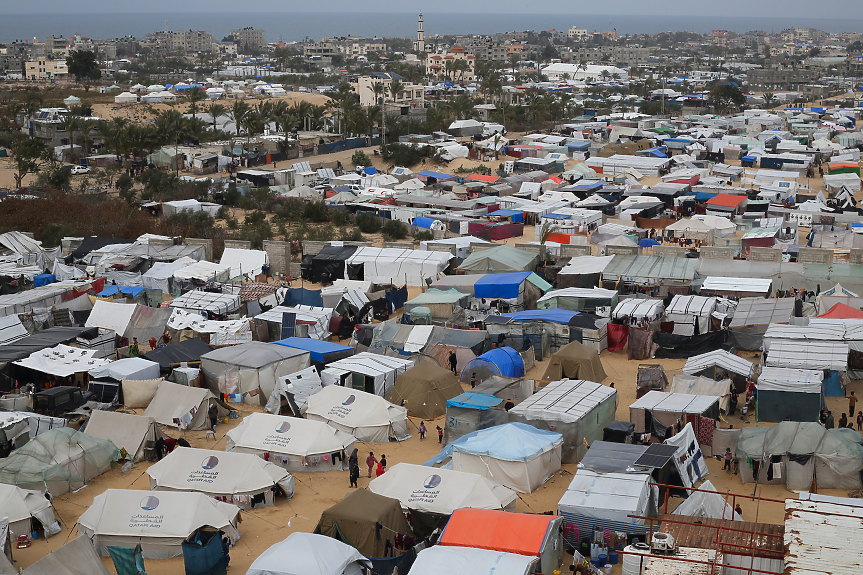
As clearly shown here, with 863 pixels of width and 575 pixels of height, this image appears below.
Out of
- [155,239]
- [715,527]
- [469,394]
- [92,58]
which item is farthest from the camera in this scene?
[92,58]

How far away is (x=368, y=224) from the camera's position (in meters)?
36.0

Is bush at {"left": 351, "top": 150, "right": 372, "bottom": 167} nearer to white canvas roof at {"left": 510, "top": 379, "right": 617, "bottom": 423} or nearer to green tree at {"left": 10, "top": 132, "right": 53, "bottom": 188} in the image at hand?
green tree at {"left": 10, "top": 132, "right": 53, "bottom": 188}

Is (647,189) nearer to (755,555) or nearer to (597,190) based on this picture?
(597,190)

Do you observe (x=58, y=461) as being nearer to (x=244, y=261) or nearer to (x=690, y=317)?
(x=244, y=261)

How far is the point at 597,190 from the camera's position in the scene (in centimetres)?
4212

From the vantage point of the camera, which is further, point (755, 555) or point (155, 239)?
point (155, 239)

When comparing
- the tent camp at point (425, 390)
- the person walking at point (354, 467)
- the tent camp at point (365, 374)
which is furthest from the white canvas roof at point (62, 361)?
the person walking at point (354, 467)

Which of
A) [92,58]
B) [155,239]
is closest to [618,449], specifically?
[155,239]

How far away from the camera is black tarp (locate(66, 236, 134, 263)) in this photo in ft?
95.1

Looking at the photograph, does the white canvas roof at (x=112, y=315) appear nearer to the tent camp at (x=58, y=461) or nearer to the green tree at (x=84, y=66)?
the tent camp at (x=58, y=461)

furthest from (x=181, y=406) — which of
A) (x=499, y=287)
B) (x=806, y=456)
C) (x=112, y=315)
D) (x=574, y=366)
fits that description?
(x=806, y=456)

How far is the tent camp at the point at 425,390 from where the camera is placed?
17797 millimetres

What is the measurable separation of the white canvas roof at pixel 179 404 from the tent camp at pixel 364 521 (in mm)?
5534

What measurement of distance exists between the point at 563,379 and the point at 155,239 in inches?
667
